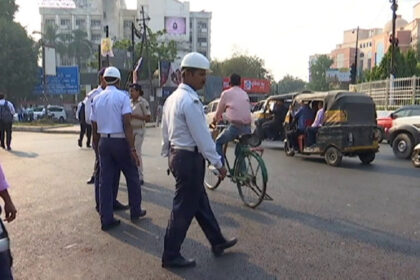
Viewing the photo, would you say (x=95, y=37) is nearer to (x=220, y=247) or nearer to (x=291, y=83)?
(x=291, y=83)

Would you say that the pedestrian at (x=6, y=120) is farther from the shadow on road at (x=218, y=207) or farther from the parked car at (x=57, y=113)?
the parked car at (x=57, y=113)

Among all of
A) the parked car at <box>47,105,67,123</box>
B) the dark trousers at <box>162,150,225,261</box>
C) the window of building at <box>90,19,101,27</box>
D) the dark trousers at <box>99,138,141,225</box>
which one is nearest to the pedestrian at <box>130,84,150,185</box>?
the dark trousers at <box>99,138,141,225</box>

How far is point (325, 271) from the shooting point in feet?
12.9

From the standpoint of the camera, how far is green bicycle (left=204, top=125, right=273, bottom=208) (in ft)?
19.8

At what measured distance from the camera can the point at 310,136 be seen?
35.9ft

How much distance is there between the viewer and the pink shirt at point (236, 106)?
6.68m

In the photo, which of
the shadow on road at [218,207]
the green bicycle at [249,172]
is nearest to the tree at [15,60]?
the shadow on road at [218,207]

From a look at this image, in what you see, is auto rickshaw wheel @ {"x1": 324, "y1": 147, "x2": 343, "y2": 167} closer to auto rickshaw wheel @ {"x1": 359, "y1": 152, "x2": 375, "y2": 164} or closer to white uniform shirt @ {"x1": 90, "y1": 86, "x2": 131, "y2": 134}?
auto rickshaw wheel @ {"x1": 359, "y1": 152, "x2": 375, "y2": 164}

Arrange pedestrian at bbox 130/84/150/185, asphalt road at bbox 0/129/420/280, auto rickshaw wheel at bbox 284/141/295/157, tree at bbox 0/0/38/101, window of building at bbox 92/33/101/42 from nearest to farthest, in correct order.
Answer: asphalt road at bbox 0/129/420/280
pedestrian at bbox 130/84/150/185
auto rickshaw wheel at bbox 284/141/295/157
tree at bbox 0/0/38/101
window of building at bbox 92/33/101/42

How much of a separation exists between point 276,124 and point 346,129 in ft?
13.2

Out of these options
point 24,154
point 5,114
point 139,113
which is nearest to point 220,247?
point 139,113

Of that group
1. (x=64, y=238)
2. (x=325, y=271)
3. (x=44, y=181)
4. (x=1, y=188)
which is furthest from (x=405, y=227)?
(x=44, y=181)

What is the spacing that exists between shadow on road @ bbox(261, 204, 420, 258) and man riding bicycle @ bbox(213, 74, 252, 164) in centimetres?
132

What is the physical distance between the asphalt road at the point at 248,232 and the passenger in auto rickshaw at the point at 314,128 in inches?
86.3
